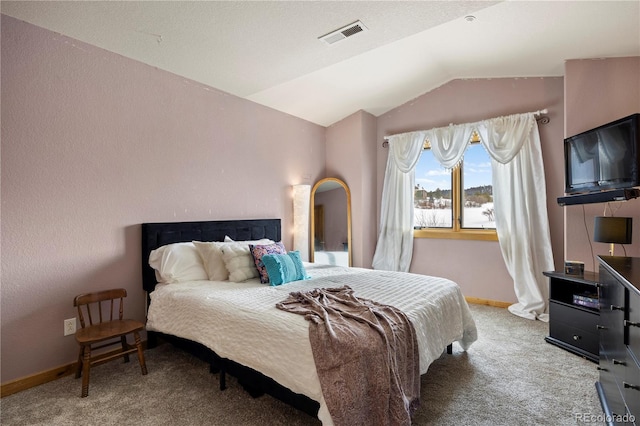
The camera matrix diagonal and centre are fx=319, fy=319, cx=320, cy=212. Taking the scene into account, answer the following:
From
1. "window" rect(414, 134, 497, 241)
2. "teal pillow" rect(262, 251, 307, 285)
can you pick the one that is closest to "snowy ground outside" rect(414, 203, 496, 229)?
"window" rect(414, 134, 497, 241)

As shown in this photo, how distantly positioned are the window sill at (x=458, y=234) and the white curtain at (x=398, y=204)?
0.61 feet

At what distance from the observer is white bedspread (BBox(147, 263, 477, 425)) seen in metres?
1.67

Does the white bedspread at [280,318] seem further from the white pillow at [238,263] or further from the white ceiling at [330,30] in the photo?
the white ceiling at [330,30]

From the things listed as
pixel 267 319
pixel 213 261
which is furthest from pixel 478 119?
pixel 267 319

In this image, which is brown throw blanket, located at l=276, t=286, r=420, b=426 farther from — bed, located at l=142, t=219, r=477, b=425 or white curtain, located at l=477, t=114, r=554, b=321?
white curtain, located at l=477, t=114, r=554, b=321

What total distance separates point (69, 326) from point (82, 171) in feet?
4.00

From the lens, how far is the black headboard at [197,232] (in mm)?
2896

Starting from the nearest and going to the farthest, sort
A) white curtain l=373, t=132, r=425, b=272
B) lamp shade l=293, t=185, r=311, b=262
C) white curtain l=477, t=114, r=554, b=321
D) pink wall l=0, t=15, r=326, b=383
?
pink wall l=0, t=15, r=326, b=383 → white curtain l=477, t=114, r=554, b=321 → lamp shade l=293, t=185, r=311, b=262 → white curtain l=373, t=132, r=425, b=272

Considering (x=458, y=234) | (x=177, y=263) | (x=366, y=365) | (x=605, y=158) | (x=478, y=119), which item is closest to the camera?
(x=366, y=365)

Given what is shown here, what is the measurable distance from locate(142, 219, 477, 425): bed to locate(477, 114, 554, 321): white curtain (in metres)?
1.57

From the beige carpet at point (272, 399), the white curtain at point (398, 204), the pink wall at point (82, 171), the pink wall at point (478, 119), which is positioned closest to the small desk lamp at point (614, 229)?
the beige carpet at point (272, 399)

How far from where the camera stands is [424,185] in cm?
473

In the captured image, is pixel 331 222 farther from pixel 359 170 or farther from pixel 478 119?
pixel 478 119

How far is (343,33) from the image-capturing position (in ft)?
8.29
